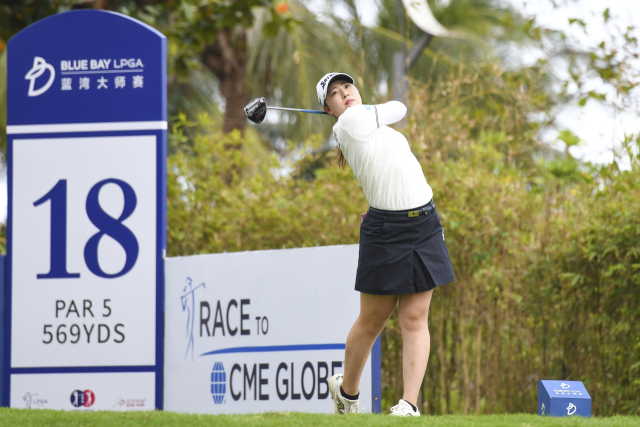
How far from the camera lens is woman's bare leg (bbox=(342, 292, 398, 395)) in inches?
127

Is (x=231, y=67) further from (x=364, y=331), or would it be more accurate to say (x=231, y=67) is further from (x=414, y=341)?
(x=414, y=341)

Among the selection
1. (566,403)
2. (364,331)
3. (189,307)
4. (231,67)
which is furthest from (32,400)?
(231,67)

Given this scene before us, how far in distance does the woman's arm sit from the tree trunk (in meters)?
8.07

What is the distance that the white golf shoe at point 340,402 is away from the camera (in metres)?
3.42

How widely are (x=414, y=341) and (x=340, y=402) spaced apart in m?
0.55

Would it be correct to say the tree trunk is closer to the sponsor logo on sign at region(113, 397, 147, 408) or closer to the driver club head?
the sponsor logo on sign at region(113, 397, 147, 408)

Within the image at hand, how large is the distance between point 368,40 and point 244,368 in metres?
9.41

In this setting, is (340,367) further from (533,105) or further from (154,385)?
(533,105)

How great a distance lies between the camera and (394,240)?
3.14 meters

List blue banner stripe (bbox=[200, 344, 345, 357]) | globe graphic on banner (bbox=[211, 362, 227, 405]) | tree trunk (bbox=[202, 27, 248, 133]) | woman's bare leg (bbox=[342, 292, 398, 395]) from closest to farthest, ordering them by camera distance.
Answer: woman's bare leg (bbox=[342, 292, 398, 395]) → blue banner stripe (bbox=[200, 344, 345, 357]) → globe graphic on banner (bbox=[211, 362, 227, 405]) → tree trunk (bbox=[202, 27, 248, 133])

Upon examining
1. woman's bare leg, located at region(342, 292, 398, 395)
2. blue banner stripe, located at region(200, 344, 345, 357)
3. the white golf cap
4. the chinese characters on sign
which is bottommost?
blue banner stripe, located at region(200, 344, 345, 357)

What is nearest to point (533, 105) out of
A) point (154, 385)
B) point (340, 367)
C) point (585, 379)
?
point (585, 379)

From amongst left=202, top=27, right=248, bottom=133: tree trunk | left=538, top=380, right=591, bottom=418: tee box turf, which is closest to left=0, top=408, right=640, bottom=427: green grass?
left=538, top=380, right=591, bottom=418: tee box turf

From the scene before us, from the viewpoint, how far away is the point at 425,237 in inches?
125
